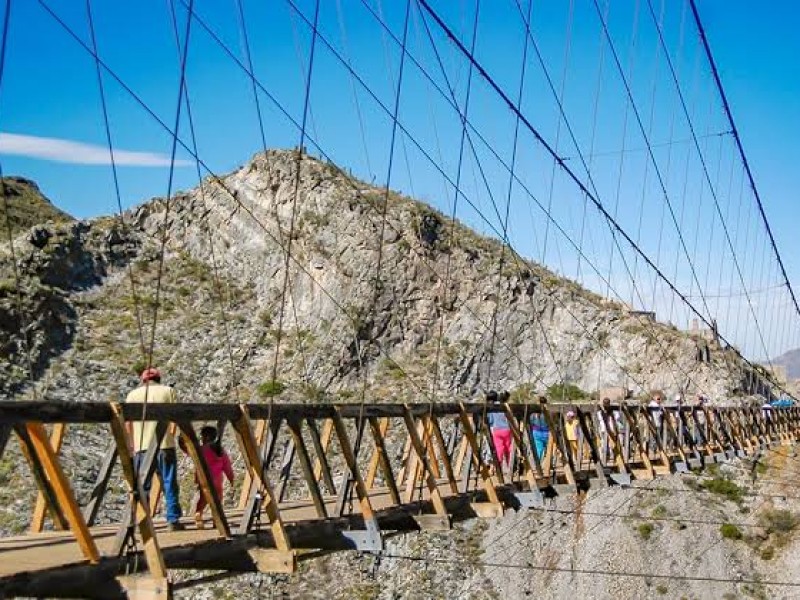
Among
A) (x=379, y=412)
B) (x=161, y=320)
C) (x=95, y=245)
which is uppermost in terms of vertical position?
(x=95, y=245)

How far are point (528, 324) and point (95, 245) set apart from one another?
869 inches

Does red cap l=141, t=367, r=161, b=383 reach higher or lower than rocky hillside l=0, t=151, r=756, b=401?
lower

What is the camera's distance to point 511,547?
34625mm

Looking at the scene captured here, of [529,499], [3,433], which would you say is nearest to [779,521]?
[529,499]

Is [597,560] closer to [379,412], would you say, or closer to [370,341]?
[370,341]

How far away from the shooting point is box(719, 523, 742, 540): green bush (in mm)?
33281

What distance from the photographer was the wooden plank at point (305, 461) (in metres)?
7.48

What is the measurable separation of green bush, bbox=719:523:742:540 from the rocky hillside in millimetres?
11654

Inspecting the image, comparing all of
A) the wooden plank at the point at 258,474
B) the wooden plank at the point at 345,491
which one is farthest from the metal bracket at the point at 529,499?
the wooden plank at the point at 258,474

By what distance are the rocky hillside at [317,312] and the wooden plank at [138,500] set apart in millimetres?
39170

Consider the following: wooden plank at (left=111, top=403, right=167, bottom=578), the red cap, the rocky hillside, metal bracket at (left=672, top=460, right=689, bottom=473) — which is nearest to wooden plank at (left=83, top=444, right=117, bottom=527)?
wooden plank at (left=111, top=403, right=167, bottom=578)

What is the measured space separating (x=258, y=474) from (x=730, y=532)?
28924 millimetres

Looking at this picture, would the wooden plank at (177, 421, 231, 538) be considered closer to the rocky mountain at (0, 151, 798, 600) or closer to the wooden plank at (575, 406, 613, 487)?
the wooden plank at (575, 406, 613, 487)

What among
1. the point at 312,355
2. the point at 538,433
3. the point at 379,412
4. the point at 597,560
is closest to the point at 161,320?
the point at 312,355
